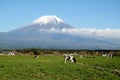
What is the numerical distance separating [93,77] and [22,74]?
6598 millimetres

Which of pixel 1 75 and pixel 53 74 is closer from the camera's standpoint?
pixel 1 75

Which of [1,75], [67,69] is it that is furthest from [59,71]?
[1,75]

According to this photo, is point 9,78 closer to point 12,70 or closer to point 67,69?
point 12,70

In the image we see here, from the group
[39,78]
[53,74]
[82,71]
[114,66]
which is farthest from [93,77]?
[114,66]

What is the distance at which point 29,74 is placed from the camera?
27016 millimetres

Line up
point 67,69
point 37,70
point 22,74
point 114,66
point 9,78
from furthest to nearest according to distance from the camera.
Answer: point 114,66
point 67,69
point 37,70
point 22,74
point 9,78

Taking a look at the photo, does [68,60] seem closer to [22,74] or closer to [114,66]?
[114,66]

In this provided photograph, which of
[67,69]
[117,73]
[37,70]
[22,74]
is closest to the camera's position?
[22,74]

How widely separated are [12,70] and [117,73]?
12.0 meters

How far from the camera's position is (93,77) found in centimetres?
2966

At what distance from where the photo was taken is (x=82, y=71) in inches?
1235

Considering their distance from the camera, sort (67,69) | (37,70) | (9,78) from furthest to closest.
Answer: (67,69)
(37,70)
(9,78)

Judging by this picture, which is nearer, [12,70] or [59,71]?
[12,70]

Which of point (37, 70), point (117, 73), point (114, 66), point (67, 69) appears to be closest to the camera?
point (37, 70)
